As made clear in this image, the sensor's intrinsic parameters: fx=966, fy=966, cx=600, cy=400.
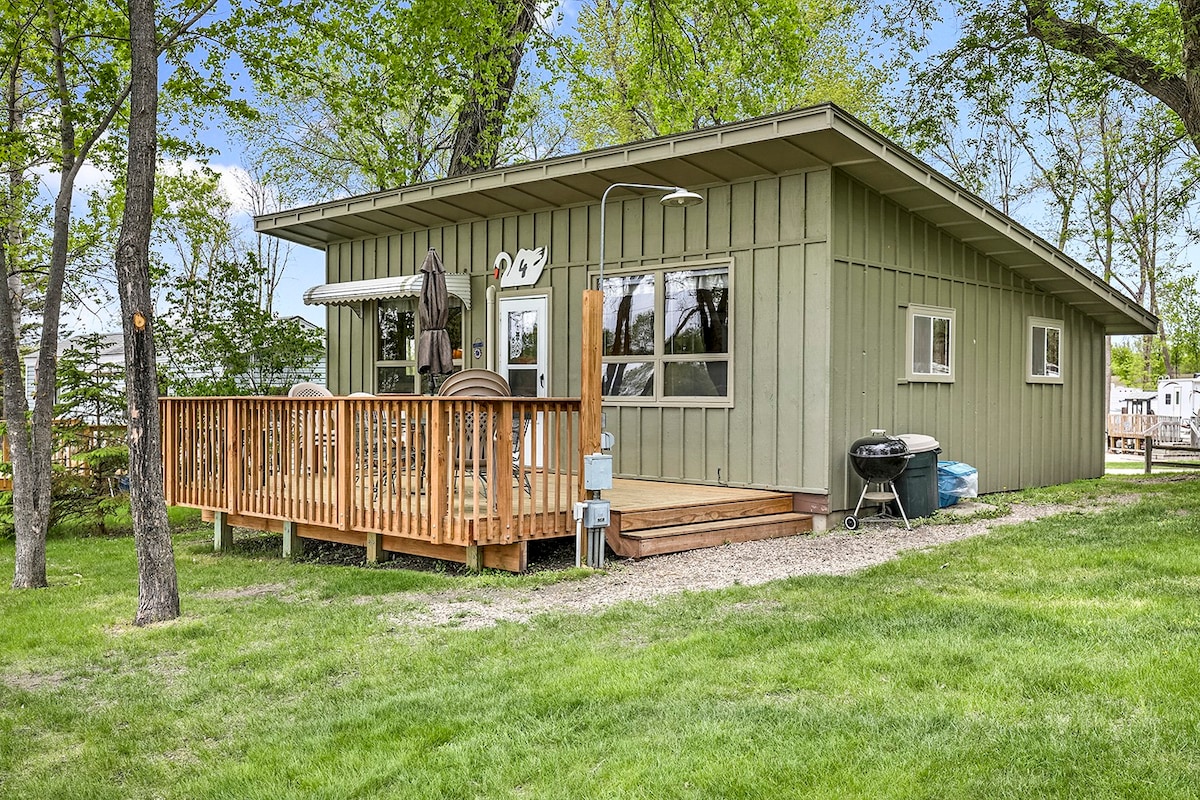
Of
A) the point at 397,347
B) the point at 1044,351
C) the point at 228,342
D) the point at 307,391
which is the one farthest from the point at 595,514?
the point at 228,342

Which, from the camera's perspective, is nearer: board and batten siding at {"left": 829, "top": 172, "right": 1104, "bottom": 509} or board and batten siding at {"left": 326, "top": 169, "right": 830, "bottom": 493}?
board and batten siding at {"left": 326, "top": 169, "right": 830, "bottom": 493}

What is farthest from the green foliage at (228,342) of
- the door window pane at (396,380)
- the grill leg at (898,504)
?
the grill leg at (898,504)

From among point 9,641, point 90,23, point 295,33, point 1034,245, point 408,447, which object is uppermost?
point 295,33

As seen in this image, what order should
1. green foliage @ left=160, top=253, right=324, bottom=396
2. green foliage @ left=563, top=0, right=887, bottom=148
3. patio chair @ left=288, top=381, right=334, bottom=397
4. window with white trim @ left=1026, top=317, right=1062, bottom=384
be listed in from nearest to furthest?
1. patio chair @ left=288, top=381, right=334, bottom=397
2. window with white trim @ left=1026, top=317, right=1062, bottom=384
3. green foliage @ left=160, top=253, right=324, bottom=396
4. green foliage @ left=563, top=0, right=887, bottom=148

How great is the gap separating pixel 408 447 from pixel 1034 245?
6.95m

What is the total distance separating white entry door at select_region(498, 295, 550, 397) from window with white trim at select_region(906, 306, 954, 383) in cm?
352

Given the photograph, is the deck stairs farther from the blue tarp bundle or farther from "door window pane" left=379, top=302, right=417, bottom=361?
"door window pane" left=379, top=302, right=417, bottom=361

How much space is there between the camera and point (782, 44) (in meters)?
17.1

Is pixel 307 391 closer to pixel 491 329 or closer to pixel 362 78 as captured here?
pixel 491 329

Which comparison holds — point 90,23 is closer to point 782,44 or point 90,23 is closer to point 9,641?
point 9,641

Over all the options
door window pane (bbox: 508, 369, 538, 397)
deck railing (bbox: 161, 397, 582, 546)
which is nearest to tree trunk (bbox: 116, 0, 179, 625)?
deck railing (bbox: 161, 397, 582, 546)

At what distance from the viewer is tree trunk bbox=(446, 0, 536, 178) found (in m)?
15.3

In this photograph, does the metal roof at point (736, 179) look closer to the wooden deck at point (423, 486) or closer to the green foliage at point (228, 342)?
the wooden deck at point (423, 486)

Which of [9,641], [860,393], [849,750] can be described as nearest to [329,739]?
[849,750]
